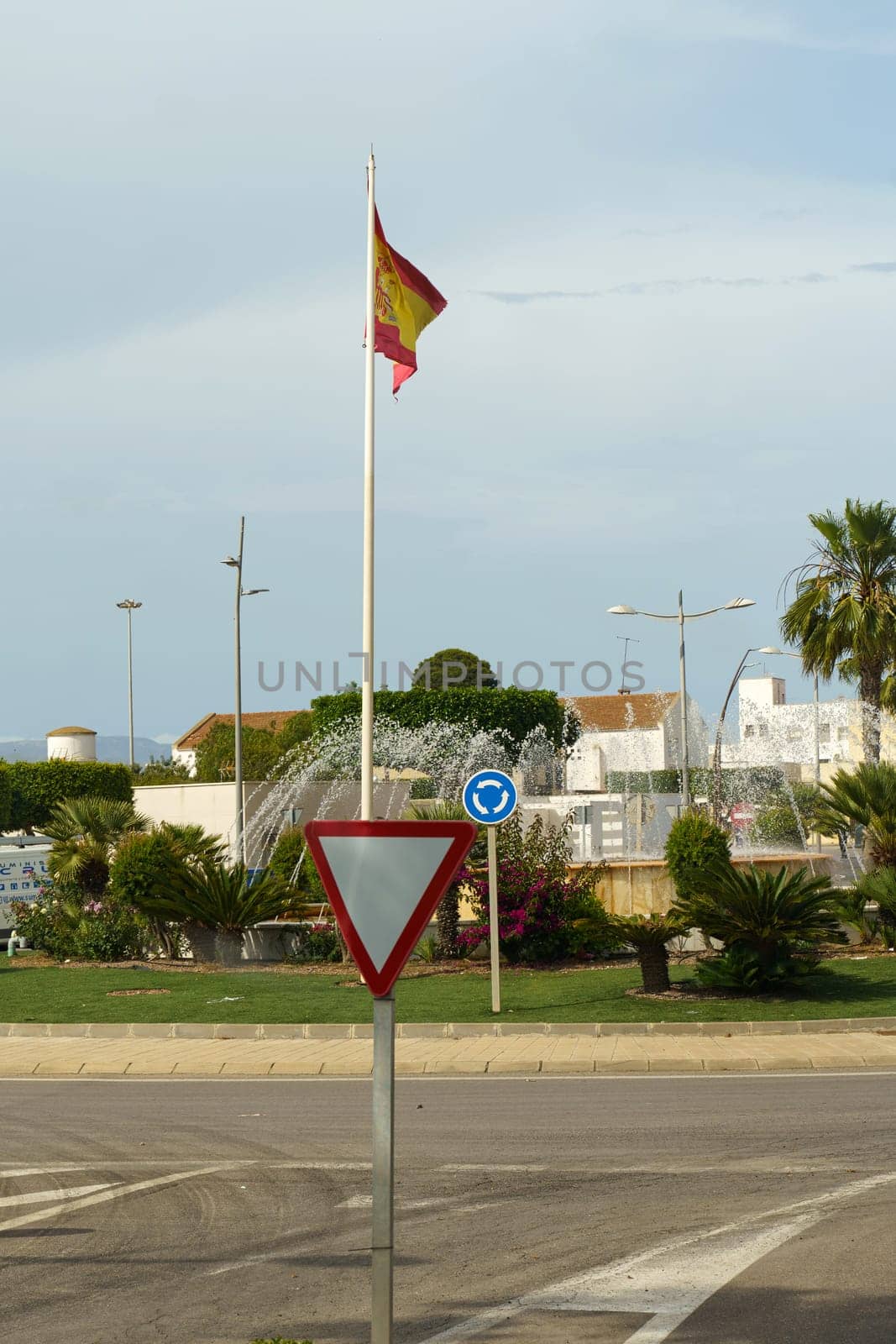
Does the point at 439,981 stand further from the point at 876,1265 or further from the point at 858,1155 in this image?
the point at 876,1265

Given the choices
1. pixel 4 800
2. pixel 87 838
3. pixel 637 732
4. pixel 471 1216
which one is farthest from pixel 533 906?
pixel 637 732

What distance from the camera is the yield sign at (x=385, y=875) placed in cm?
448

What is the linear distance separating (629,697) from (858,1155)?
370 ft

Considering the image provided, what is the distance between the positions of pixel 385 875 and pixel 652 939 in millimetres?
12993

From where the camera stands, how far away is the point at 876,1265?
671 cm

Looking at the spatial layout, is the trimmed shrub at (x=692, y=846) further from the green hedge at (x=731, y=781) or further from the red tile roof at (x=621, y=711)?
the red tile roof at (x=621, y=711)

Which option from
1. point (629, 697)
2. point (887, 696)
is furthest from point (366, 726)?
point (629, 697)

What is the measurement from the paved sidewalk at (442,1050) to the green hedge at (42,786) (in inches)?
1399

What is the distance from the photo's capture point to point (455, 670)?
104000mm

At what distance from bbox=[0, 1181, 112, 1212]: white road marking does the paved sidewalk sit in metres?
5.11

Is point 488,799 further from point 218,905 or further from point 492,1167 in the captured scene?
point 218,905

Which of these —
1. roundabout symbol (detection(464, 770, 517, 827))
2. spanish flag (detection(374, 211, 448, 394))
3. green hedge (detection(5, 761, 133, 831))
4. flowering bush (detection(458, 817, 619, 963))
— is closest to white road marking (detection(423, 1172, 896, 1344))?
roundabout symbol (detection(464, 770, 517, 827))

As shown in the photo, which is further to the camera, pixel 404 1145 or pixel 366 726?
pixel 366 726

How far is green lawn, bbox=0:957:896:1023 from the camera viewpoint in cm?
1627
